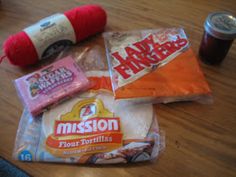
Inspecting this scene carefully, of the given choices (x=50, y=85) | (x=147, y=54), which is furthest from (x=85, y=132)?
(x=147, y=54)

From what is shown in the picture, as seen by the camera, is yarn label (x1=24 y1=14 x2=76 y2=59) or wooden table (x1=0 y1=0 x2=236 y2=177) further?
yarn label (x1=24 y1=14 x2=76 y2=59)

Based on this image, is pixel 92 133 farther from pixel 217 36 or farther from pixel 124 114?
pixel 217 36

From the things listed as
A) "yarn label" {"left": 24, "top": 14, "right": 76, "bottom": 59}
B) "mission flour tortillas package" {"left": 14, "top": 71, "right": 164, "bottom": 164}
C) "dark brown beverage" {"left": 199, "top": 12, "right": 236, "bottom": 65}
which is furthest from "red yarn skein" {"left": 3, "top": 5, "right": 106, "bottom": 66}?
"dark brown beverage" {"left": 199, "top": 12, "right": 236, "bottom": 65}

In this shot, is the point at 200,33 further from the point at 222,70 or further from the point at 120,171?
the point at 120,171

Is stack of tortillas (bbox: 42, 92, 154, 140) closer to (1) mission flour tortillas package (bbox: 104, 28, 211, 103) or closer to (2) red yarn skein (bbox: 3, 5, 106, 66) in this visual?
(1) mission flour tortillas package (bbox: 104, 28, 211, 103)

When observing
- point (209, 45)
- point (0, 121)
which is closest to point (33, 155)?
point (0, 121)

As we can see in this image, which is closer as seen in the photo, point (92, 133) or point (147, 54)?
point (92, 133)

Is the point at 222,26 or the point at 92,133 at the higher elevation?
the point at 222,26
